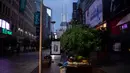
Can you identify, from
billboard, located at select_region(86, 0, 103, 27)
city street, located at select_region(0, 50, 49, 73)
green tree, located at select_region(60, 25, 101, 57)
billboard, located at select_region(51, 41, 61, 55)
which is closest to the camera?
billboard, located at select_region(51, 41, 61, 55)

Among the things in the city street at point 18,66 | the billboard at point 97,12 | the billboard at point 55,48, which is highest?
the billboard at point 97,12

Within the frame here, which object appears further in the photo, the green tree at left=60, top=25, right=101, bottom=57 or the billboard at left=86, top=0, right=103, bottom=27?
the billboard at left=86, top=0, right=103, bottom=27

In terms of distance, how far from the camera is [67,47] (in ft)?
94.1

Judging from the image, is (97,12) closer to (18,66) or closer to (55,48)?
(18,66)

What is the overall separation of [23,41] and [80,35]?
280 ft

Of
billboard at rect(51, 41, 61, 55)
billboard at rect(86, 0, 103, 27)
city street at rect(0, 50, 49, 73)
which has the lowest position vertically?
city street at rect(0, 50, 49, 73)

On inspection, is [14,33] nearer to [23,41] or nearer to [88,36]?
[23,41]

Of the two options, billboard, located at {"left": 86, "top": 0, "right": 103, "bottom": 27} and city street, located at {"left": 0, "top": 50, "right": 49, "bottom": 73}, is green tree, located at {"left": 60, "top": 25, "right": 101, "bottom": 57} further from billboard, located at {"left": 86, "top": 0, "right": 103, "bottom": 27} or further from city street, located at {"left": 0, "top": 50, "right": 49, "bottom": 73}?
billboard, located at {"left": 86, "top": 0, "right": 103, "bottom": 27}

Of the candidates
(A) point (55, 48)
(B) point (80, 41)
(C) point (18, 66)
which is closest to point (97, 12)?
(B) point (80, 41)

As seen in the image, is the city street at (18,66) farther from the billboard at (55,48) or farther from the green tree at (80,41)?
the green tree at (80,41)

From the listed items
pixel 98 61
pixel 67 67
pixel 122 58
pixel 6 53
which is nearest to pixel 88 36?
pixel 98 61

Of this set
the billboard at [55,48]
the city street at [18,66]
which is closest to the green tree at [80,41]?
the billboard at [55,48]

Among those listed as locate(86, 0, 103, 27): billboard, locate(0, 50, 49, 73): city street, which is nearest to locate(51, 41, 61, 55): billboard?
locate(0, 50, 49, 73): city street

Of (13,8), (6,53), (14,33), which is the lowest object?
(6,53)
